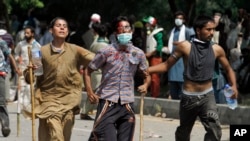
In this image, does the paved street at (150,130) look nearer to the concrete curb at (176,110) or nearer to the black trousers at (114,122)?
the concrete curb at (176,110)

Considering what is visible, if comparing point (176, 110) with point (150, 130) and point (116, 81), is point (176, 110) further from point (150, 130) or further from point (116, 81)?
point (116, 81)

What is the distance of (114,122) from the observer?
8531mm

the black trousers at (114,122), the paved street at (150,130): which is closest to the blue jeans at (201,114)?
the black trousers at (114,122)

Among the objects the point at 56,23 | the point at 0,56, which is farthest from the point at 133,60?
the point at 0,56

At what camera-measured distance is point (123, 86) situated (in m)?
8.64

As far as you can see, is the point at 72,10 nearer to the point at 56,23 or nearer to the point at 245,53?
the point at 245,53

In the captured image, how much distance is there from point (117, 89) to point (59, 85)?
2.48 feet

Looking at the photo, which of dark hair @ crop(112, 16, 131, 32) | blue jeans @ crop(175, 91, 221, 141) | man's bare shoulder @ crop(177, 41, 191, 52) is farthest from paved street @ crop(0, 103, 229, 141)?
dark hair @ crop(112, 16, 131, 32)

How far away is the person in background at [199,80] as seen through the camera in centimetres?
929

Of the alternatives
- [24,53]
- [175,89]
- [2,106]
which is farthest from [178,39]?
[2,106]

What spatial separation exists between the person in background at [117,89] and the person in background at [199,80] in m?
0.62

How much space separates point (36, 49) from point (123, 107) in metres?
1.22

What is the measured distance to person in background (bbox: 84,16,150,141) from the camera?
8508 mm

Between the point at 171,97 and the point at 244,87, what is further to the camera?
the point at 244,87
